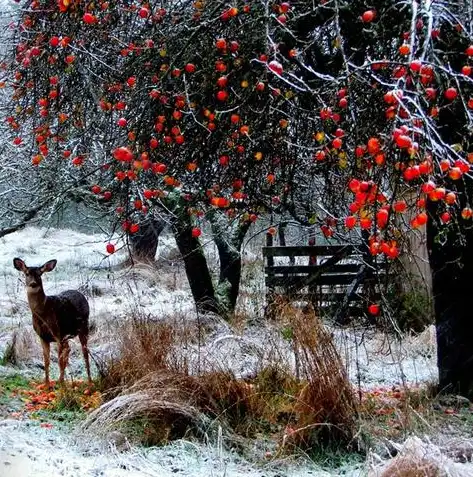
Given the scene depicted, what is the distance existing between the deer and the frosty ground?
0.27 meters

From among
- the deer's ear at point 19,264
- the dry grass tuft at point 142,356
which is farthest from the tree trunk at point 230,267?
the deer's ear at point 19,264

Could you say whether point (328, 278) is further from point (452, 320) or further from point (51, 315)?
point (51, 315)

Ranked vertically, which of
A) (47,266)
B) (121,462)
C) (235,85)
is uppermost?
(235,85)

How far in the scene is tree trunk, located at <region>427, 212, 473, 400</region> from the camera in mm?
5098

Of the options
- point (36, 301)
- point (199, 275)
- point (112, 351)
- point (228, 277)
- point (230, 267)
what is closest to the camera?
point (36, 301)

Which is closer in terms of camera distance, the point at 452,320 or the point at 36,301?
the point at 452,320

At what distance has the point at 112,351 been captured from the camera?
5789 mm

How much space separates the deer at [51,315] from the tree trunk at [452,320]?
2510 millimetres

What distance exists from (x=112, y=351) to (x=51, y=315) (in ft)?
1.79

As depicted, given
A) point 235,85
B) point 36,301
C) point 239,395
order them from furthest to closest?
point 36,301 → point 239,395 → point 235,85

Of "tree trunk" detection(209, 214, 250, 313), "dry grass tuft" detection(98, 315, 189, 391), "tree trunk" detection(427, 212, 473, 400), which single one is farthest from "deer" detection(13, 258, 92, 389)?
"tree trunk" detection(209, 214, 250, 313)

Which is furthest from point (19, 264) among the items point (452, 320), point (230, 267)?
point (230, 267)

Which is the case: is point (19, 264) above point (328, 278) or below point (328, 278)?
above

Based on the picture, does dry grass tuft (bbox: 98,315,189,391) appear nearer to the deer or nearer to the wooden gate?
the deer
